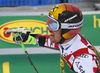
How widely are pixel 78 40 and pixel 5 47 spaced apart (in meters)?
1.69

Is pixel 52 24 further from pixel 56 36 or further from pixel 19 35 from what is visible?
pixel 19 35

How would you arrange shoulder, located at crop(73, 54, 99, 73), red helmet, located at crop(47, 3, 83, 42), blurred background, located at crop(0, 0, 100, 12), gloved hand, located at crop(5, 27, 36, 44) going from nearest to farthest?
1. shoulder, located at crop(73, 54, 99, 73)
2. red helmet, located at crop(47, 3, 83, 42)
3. gloved hand, located at crop(5, 27, 36, 44)
4. blurred background, located at crop(0, 0, 100, 12)

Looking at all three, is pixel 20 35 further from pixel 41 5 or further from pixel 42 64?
pixel 41 5

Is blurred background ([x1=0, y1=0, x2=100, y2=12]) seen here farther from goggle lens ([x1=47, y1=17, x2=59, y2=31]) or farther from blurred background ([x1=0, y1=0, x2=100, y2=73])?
goggle lens ([x1=47, y1=17, x2=59, y2=31])

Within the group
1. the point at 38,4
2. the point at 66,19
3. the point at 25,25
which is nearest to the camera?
the point at 66,19

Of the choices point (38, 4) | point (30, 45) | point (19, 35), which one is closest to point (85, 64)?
point (19, 35)

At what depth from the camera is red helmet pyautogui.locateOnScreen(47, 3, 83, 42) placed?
219 cm

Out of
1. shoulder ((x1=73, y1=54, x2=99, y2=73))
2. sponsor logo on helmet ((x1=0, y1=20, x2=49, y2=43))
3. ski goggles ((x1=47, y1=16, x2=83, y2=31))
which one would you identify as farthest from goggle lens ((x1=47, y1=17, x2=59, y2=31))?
sponsor logo on helmet ((x1=0, y1=20, x2=49, y2=43))

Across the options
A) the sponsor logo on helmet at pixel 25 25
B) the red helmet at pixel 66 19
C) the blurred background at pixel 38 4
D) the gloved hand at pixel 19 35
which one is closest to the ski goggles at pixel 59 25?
the red helmet at pixel 66 19

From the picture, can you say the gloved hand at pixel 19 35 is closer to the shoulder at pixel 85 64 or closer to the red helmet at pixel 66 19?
the red helmet at pixel 66 19

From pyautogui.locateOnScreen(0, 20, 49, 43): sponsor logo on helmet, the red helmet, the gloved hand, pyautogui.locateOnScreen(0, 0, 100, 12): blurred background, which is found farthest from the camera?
pyautogui.locateOnScreen(0, 0, 100, 12): blurred background

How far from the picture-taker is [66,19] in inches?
86.2

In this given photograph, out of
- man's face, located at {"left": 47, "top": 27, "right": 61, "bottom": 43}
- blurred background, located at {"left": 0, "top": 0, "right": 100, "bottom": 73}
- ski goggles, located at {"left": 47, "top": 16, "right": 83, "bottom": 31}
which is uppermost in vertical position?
ski goggles, located at {"left": 47, "top": 16, "right": 83, "bottom": 31}

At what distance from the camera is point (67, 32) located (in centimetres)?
225
